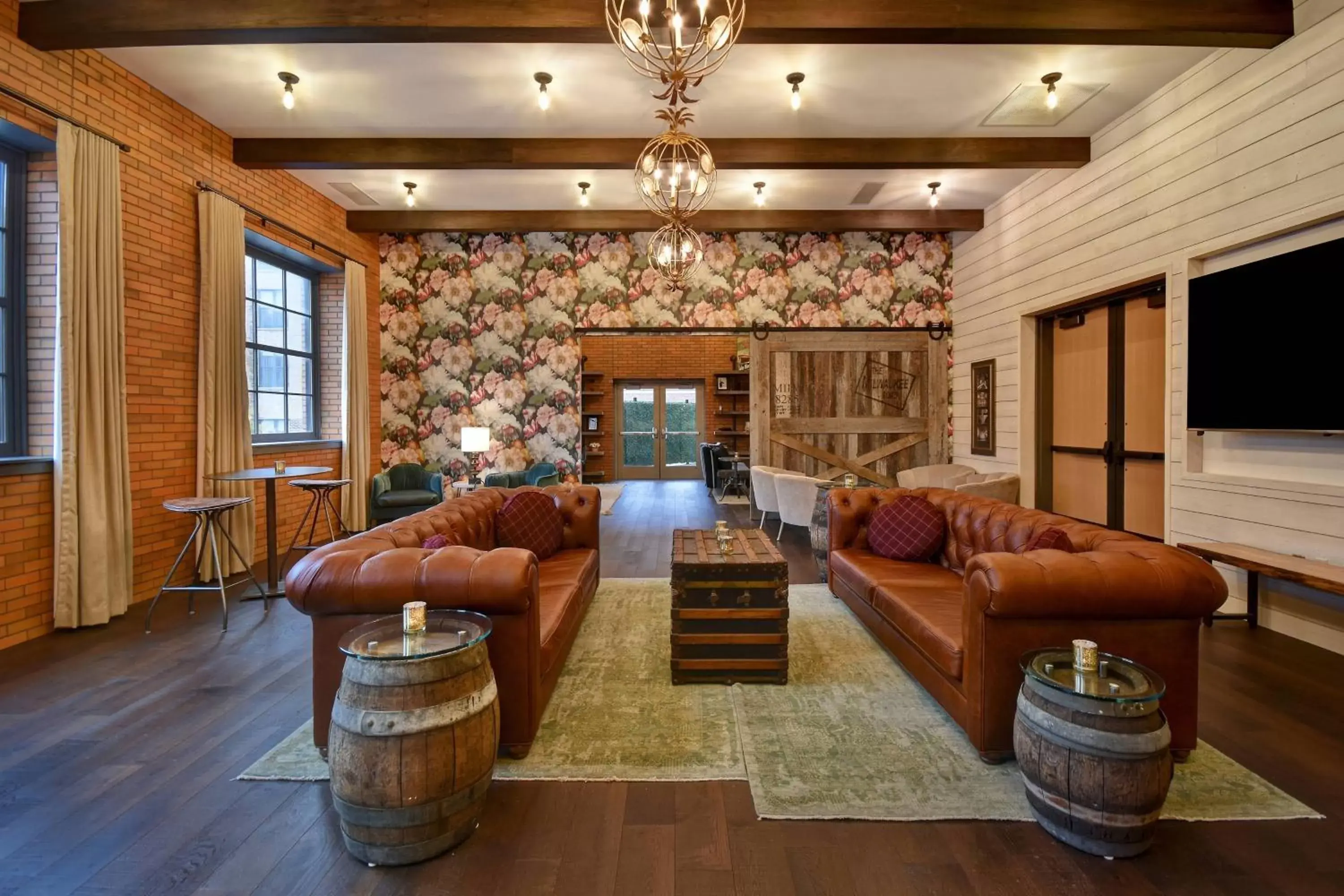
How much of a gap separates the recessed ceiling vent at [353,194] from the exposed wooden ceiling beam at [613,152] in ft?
3.04

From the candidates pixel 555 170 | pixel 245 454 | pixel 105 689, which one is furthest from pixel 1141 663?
pixel 245 454

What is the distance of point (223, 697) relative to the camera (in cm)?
288

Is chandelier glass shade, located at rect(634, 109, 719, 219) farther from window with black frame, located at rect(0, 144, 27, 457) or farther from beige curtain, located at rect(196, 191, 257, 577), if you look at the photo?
window with black frame, located at rect(0, 144, 27, 457)

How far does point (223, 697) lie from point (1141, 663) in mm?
3777

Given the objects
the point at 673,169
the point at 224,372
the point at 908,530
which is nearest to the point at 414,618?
the point at 673,169

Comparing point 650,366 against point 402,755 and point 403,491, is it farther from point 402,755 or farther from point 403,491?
point 402,755

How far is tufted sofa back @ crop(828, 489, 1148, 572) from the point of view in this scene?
2.80 m

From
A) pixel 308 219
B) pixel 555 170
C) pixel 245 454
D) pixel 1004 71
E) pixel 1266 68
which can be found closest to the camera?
pixel 1266 68

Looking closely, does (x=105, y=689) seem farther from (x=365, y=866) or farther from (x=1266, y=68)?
(x=1266, y=68)

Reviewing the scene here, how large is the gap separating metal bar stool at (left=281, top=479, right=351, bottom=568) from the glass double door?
754cm

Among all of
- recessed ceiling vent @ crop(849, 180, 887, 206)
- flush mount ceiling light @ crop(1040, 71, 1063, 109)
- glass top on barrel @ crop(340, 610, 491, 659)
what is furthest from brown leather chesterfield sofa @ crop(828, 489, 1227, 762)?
recessed ceiling vent @ crop(849, 180, 887, 206)

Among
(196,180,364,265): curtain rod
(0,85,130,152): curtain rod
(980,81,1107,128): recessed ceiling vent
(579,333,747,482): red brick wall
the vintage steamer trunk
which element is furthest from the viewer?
(579,333,747,482): red brick wall

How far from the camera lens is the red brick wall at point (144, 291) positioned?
3482 mm

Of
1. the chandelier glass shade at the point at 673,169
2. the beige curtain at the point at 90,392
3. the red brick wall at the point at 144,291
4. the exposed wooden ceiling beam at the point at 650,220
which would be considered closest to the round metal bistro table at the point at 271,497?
the red brick wall at the point at 144,291
